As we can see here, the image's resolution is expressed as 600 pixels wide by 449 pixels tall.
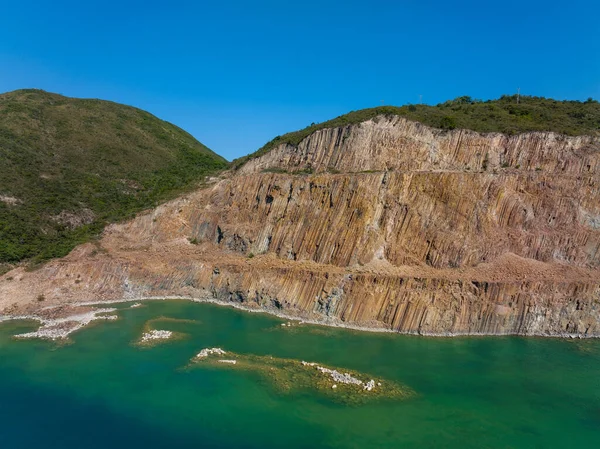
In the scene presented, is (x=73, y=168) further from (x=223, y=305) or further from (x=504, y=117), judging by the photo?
(x=504, y=117)

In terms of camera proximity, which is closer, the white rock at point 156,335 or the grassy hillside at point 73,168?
the white rock at point 156,335

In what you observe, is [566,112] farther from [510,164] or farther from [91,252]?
[91,252]

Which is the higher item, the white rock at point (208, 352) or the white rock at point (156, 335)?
the white rock at point (208, 352)

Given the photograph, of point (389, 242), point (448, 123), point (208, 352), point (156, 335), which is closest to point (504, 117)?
point (448, 123)

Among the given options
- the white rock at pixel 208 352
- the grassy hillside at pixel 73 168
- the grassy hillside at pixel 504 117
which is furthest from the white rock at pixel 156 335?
the grassy hillside at pixel 504 117

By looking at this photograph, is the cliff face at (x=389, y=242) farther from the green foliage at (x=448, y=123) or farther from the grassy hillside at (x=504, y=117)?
the grassy hillside at (x=504, y=117)

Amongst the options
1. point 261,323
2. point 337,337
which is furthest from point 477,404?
point 261,323

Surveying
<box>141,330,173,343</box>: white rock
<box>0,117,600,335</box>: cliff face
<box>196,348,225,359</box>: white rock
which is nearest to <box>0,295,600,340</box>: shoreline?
<box>0,117,600,335</box>: cliff face
